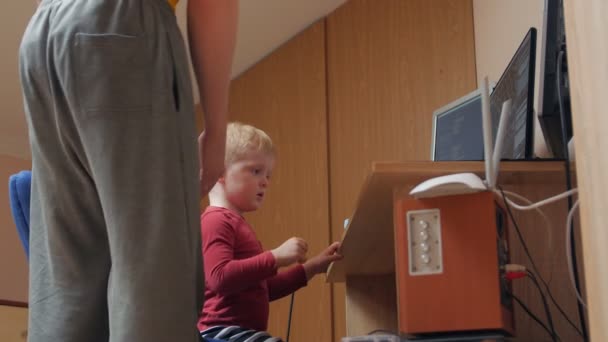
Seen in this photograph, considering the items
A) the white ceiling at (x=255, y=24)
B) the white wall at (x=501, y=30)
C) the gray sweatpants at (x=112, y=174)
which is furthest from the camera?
the white ceiling at (x=255, y=24)

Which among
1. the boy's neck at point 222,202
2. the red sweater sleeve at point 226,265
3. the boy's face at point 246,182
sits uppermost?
the boy's face at point 246,182


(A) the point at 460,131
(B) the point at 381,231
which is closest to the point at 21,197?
(B) the point at 381,231

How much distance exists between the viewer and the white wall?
6.93 feet

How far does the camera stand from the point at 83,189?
1017 millimetres

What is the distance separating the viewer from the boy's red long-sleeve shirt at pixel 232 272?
5.21ft

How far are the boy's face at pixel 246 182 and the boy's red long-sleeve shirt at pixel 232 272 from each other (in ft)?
0.18

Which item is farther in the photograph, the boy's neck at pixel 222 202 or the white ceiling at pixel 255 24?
the white ceiling at pixel 255 24

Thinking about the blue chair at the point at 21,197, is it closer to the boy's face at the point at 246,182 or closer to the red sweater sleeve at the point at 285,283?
the boy's face at the point at 246,182

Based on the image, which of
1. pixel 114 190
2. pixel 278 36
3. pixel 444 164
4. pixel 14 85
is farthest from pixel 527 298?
pixel 14 85

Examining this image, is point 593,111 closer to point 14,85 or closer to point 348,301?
point 348,301

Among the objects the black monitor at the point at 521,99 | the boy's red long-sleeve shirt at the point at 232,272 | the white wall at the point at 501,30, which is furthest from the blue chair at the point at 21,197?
the white wall at the point at 501,30

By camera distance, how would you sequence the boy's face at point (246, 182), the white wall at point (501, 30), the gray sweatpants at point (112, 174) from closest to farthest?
the gray sweatpants at point (112, 174) → the boy's face at point (246, 182) → the white wall at point (501, 30)

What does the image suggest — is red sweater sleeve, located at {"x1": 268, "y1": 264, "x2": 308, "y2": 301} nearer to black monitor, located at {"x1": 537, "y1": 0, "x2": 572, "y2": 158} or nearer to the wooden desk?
the wooden desk

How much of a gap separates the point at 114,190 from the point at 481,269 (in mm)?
502
